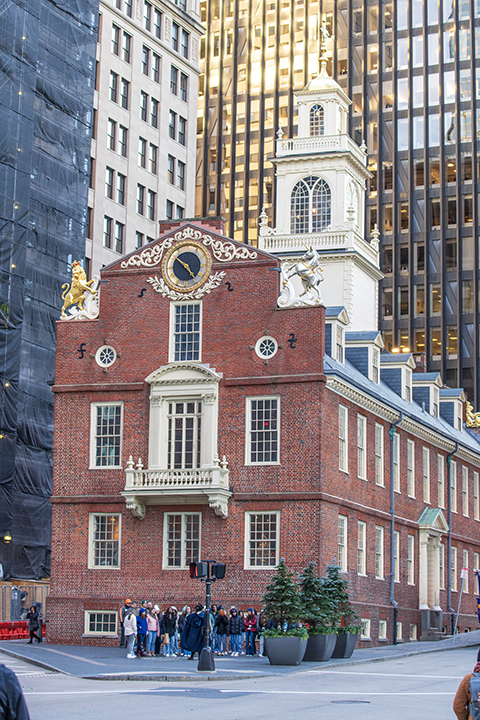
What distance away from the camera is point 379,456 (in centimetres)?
4416

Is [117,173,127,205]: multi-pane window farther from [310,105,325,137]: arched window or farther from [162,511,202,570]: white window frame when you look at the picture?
[162,511,202,570]: white window frame

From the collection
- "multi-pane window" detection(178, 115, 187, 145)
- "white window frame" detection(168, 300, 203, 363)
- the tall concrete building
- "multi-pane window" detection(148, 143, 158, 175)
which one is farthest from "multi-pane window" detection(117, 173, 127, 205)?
"white window frame" detection(168, 300, 203, 363)

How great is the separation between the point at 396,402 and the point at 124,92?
36.6 m

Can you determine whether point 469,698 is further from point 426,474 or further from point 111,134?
point 111,134

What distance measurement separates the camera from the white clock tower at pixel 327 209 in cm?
5338

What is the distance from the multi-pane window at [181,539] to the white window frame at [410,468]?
40.1 ft

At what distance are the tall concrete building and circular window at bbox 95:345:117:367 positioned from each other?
192 feet

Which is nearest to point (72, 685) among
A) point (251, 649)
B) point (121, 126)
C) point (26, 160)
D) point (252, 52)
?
point (251, 649)

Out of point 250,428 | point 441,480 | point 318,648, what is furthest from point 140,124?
point 318,648

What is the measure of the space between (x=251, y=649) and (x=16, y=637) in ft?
40.0

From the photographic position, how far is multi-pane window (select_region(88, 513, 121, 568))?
39.5m

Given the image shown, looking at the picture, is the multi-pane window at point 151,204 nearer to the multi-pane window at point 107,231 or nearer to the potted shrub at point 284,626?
the multi-pane window at point 107,231

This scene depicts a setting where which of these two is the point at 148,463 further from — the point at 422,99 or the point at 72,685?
the point at 422,99

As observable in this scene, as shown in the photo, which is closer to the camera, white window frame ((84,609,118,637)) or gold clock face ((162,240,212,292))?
white window frame ((84,609,118,637))
